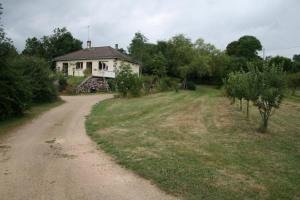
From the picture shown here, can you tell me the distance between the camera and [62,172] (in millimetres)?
8086

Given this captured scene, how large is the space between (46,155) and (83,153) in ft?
3.44

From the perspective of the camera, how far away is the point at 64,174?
312 inches

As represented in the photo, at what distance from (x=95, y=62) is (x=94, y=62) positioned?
6.2 inches

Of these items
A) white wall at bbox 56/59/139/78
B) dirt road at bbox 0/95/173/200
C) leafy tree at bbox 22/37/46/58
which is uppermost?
leafy tree at bbox 22/37/46/58

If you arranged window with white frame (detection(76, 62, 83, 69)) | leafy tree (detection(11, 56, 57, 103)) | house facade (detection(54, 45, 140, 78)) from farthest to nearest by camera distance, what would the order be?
window with white frame (detection(76, 62, 83, 69)) < house facade (detection(54, 45, 140, 78)) < leafy tree (detection(11, 56, 57, 103))

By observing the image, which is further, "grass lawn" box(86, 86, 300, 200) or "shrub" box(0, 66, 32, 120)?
"shrub" box(0, 66, 32, 120)

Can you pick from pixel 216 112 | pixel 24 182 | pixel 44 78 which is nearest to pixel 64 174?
pixel 24 182

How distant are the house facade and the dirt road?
3119 centimetres

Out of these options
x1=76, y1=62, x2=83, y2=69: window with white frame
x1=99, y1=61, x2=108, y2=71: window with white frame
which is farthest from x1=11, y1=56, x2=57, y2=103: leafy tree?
x1=76, y1=62, x2=83, y2=69: window with white frame

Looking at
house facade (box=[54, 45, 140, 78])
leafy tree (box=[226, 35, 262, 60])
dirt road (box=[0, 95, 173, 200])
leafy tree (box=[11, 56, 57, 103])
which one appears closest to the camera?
dirt road (box=[0, 95, 173, 200])

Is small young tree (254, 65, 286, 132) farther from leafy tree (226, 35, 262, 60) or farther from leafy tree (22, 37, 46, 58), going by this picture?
leafy tree (226, 35, 262, 60)

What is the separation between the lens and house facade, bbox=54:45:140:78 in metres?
43.9

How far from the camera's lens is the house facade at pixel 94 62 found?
43938mm

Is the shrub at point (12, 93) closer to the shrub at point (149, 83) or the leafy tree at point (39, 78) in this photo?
the leafy tree at point (39, 78)
